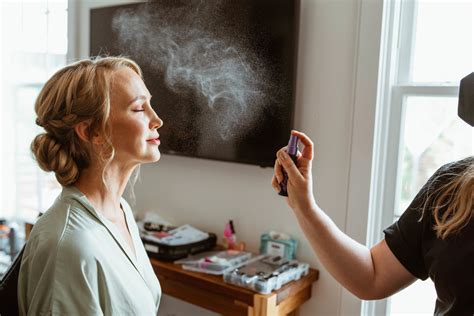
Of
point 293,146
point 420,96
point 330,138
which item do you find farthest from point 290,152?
point 420,96

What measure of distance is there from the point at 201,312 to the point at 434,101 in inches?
52.4

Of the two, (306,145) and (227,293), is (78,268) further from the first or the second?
(227,293)

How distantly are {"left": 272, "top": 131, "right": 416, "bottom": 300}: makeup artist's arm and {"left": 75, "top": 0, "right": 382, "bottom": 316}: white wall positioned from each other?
0.63 metres

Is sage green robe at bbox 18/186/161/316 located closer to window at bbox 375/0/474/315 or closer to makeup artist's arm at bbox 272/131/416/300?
makeup artist's arm at bbox 272/131/416/300

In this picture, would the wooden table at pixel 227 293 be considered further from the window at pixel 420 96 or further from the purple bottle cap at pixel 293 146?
the purple bottle cap at pixel 293 146

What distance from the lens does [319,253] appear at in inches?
47.9

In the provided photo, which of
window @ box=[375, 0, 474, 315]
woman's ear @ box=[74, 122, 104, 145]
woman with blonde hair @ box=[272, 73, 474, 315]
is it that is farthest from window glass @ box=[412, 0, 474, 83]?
woman's ear @ box=[74, 122, 104, 145]

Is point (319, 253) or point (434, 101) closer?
point (319, 253)

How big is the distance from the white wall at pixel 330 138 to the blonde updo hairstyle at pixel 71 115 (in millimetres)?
980

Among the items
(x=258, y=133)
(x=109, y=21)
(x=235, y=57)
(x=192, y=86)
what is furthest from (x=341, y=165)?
(x=109, y=21)

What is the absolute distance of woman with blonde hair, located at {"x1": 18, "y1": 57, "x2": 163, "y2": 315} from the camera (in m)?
0.97

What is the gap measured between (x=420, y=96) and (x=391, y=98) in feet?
0.36

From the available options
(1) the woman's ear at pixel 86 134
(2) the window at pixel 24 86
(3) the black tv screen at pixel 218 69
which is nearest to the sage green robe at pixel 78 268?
(1) the woman's ear at pixel 86 134

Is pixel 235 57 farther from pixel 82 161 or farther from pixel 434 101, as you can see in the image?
pixel 82 161
